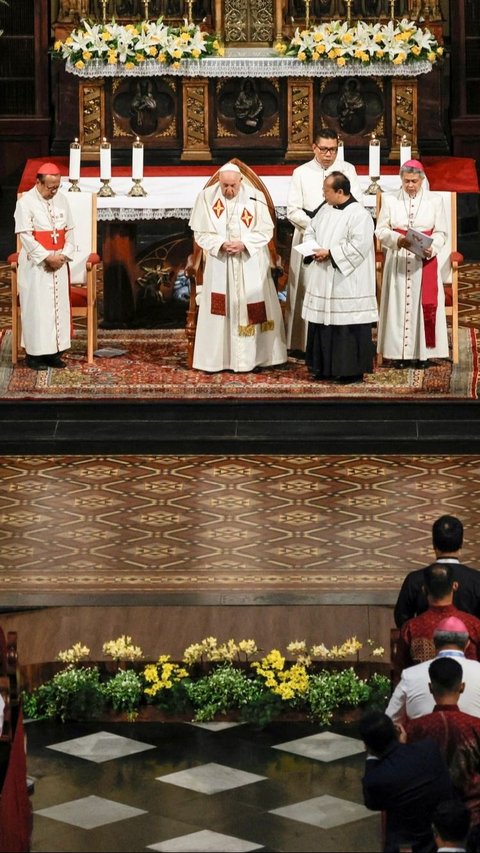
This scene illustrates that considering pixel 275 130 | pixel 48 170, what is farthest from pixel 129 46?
pixel 48 170

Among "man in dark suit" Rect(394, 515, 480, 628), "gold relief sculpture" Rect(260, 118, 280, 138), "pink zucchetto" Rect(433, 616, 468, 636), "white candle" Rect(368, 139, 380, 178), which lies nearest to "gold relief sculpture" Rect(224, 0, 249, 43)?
"gold relief sculpture" Rect(260, 118, 280, 138)

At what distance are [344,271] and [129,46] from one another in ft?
13.8

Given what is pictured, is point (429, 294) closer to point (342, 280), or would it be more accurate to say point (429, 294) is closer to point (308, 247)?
point (342, 280)

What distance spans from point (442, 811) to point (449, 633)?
1303 millimetres

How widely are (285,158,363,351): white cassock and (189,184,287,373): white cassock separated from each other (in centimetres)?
27

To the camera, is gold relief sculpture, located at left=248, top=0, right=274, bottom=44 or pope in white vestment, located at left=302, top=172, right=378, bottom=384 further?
gold relief sculpture, located at left=248, top=0, right=274, bottom=44

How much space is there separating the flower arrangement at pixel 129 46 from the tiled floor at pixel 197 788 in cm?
838

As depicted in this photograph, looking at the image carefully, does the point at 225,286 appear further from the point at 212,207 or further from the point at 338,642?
the point at 338,642

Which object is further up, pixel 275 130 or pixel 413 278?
pixel 275 130

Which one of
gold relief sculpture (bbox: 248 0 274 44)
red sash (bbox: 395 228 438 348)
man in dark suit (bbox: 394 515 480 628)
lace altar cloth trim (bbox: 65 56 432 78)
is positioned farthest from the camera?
gold relief sculpture (bbox: 248 0 274 44)

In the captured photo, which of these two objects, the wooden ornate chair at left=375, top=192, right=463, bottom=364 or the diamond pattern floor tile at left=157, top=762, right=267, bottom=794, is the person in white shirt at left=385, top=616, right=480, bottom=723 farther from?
the wooden ornate chair at left=375, top=192, right=463, bottom=364

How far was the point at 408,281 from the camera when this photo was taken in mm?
13523

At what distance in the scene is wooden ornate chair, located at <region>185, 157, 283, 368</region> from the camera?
530 inches

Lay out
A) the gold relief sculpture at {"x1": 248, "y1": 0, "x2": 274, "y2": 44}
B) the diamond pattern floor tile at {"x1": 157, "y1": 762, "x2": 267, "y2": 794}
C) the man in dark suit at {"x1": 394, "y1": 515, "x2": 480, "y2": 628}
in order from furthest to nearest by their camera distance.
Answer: the gold relief sculpture at {"x1": 248, "y1": 0, "x2": 274, "y2": 44}
the diamond pattern floor tile at {"x1": 157, "y1": 762, "x2": 267, "y2": 794}
the man in dark suit at {"x1": 394, "y1": 515, "x2": 480, "y2": 628}
